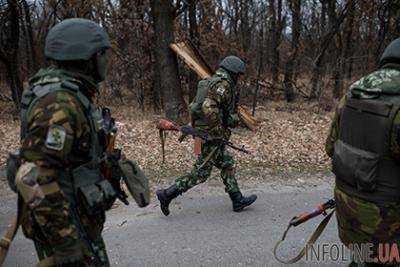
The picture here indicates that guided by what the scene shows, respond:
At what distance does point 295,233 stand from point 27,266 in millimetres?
2507

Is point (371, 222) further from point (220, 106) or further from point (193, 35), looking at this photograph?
point (193, 35)

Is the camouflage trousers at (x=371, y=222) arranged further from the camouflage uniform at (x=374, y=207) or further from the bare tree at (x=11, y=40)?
the bare tree at (x=11, y=40)

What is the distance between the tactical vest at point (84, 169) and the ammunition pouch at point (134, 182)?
21cm

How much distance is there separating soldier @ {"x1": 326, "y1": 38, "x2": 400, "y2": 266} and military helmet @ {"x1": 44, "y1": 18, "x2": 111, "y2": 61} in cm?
149

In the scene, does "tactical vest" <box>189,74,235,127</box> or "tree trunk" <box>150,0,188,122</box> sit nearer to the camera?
"tactical vest" <box>189,74,235,127</box>

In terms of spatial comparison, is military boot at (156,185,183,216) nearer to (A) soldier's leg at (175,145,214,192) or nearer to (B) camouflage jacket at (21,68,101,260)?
(A) soldier's leg at (175,145,214,192)

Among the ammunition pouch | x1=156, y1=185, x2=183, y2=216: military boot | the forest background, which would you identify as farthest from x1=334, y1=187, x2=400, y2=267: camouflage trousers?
the forest background

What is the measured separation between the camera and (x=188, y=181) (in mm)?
5035

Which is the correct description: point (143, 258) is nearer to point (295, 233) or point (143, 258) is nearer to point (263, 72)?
point (295, 233)

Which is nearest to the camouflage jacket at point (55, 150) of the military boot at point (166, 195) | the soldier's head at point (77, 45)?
the soldier's head at point (77, 45)

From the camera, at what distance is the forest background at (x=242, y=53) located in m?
9.41

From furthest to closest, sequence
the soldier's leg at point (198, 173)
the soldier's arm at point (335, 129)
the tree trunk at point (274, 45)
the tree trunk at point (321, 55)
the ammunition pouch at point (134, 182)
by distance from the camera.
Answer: the tree trunk at point (274, 45)
the tree trunk at point (321, 55)
the soldier's leg at point (198, 173)
the soldier's arm at point (335, 129)
the ammunition pouch at point (134, 182)

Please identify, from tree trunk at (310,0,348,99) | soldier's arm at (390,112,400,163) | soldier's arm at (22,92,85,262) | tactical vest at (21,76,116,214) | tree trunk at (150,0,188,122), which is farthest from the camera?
tree trunk at (310,0,348,99)

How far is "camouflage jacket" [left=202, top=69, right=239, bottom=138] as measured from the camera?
15.8ft
